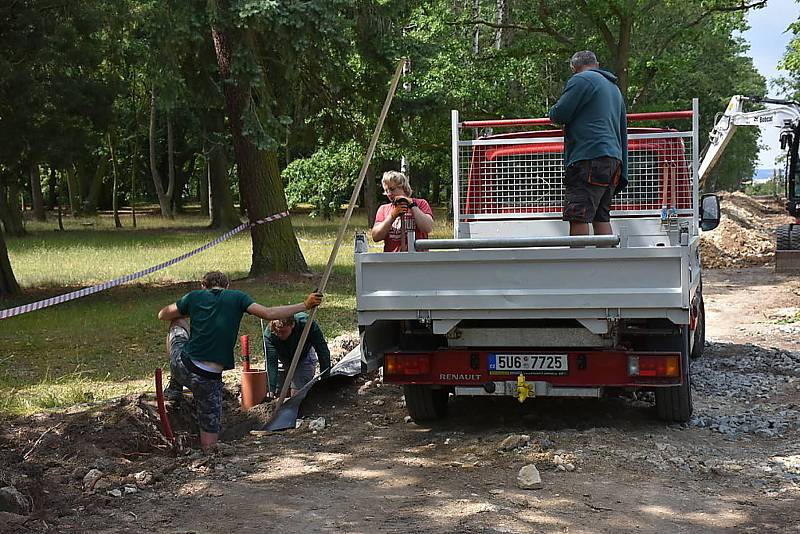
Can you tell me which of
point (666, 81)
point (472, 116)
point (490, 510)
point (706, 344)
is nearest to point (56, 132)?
point (472, 116)

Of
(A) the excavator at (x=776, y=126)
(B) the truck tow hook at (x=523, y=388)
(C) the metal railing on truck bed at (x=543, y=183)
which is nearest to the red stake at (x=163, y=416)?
(B) the truck tow hook at (x=523, y=388)

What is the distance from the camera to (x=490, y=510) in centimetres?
564

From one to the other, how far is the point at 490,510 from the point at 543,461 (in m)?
1.11

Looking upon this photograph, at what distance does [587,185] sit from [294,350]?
277 centimetres

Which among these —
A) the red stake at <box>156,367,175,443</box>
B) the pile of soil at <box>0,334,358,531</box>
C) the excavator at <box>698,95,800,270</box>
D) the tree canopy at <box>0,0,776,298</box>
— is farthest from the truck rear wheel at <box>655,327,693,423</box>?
the excavator at <box>698,95,800,270</box>

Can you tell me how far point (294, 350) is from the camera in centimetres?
895

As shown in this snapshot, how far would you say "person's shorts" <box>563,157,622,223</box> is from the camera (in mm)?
7984

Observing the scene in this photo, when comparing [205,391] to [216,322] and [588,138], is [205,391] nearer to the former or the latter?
[216,322]

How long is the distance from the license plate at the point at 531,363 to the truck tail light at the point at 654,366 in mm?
450

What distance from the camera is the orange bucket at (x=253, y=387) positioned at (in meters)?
9.07

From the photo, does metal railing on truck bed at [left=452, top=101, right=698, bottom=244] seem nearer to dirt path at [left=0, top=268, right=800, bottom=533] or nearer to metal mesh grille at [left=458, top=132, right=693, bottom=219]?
metal mesh grille at [left=458, top=132, right=693, bottom=219]

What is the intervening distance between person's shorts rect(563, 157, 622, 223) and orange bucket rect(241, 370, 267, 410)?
2931mm

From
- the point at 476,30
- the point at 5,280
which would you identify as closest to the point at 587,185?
the point at 5,280

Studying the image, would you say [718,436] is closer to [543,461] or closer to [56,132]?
[543,461]
